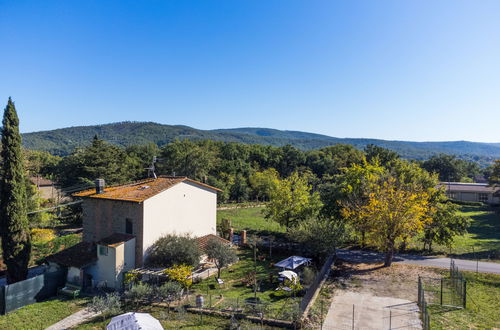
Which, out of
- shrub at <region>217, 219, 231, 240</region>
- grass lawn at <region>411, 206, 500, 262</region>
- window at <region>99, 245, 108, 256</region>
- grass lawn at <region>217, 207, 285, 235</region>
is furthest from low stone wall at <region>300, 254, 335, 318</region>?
window at <region>99, 245, 108, 256</region>

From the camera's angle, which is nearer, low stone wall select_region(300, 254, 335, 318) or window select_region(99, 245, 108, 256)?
low stone wall select_region(300, 254, 335, 318)

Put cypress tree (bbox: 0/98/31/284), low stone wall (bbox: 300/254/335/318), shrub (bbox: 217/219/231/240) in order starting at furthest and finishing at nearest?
shrub (bbox: 217/219/231/240) < cypress tree (bbox: 0/98/31/284) < low stone wall (bbox: 300/254/335/318)

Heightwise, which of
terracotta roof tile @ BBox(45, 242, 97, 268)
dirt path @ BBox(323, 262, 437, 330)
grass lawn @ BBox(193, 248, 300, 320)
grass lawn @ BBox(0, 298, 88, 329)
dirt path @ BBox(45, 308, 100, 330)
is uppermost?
terracotta roof tile @ BBox(45, 242, 97, 268)

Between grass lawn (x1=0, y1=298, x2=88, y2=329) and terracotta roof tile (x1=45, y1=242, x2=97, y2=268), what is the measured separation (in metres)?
2.71

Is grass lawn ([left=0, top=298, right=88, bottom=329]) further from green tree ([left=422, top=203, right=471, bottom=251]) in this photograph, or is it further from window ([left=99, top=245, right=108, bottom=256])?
green tree ([left=422, top=203, right=471, bottom=251])

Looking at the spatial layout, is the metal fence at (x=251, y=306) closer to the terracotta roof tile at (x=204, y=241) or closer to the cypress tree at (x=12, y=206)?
the terracotta roof tile at (x=204, y=241)

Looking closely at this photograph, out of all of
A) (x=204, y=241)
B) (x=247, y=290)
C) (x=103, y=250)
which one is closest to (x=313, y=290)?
(x=247, y=290)

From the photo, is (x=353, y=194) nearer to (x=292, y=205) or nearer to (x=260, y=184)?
(x=292, y=205)

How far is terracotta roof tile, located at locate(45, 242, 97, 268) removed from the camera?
76.4 feet

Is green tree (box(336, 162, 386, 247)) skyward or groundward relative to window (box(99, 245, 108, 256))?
skyward

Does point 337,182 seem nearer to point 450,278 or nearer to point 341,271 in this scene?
point 341,271

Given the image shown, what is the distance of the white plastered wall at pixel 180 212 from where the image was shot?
24.3 m

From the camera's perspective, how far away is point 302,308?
17.1 m

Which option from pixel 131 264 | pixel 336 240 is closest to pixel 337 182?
Answer: pixel 336 240
